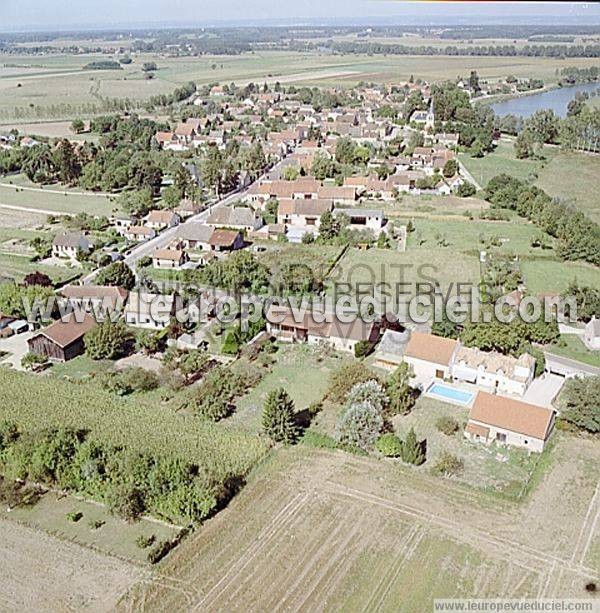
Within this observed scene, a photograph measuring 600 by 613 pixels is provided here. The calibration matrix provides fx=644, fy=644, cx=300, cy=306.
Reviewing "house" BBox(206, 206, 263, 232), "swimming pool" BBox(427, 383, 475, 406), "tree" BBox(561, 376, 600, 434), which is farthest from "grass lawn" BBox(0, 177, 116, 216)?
"tree" BBox(561, 376, 600, 434)

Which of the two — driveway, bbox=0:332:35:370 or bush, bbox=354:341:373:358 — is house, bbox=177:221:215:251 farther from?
bush, bbox=354:341:373:358

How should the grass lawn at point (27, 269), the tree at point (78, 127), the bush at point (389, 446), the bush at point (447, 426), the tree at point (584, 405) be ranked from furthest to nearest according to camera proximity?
the tree at point (78, 127) → the grass lawn at point (27, 269) → the bush at point (447, 426) → the tree at point (584, 405) → the bush at point (389, 446)

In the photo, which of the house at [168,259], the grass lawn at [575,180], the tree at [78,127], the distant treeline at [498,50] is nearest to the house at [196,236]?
the house at [168,259]

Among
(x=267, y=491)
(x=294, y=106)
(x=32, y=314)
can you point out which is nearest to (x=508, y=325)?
(x=267, y=491)

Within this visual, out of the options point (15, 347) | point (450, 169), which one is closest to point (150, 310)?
point (15, 347)

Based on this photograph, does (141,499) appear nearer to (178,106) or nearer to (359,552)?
(359,552)

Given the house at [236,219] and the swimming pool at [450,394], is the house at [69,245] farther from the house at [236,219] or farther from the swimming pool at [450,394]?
the swimming pool at [450,394]
